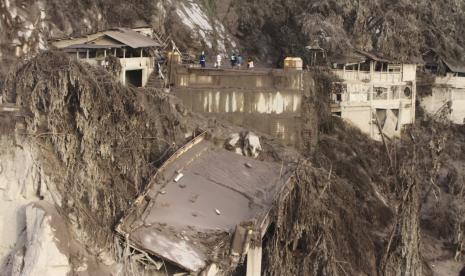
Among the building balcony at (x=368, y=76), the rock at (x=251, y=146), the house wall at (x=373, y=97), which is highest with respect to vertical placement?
the building balcony at (x=368, y=76)

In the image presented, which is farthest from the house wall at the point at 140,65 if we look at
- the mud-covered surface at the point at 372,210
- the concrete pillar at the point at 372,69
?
the concrete pillar at the point at 372,69

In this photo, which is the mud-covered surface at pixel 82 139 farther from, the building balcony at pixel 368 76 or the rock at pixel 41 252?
the building balcony at pixel 368 76

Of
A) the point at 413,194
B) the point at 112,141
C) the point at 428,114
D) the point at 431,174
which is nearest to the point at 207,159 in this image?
the point at 112,141

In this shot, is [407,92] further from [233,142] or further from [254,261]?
[254,261]

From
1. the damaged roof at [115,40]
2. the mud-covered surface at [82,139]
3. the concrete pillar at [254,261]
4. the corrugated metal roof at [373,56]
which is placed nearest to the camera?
the mud-covered surface at [82,139]

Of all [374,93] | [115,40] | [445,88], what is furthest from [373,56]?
[115,40]

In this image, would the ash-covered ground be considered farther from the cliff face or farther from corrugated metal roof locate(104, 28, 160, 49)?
corrugated metal roof locate(104, 28, 160, 49)

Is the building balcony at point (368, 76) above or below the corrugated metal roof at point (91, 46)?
below

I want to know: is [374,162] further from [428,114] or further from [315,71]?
[428,114]
